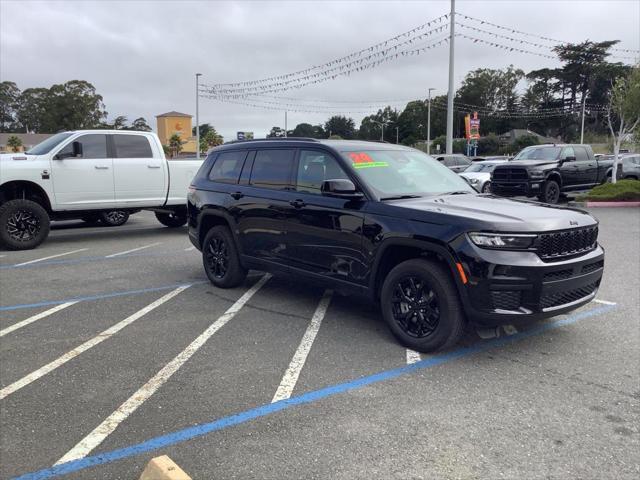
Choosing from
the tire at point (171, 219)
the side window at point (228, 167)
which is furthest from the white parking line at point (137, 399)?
the tire at point (171, 219)

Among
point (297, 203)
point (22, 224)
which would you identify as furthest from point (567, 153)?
point (22, 224)

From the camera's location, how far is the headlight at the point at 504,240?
13.7ft

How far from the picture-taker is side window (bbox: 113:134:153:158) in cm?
1066

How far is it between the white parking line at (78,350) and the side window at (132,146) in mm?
5205

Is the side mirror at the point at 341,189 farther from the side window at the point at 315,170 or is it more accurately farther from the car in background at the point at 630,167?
the car in background at the point at 630,167

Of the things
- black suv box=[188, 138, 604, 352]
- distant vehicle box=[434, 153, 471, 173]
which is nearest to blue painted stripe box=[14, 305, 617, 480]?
black suv box=[188, 138, 604, 352]

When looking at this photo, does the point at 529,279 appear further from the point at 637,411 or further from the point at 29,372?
the point at 29,372

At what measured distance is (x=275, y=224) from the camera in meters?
5.86

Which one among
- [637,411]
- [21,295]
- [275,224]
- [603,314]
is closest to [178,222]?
[21,295]

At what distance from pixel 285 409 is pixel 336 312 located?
2.25 m

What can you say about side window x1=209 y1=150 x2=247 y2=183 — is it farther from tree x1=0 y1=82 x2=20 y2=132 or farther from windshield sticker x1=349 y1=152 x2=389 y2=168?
tree x1=0 y1=82 x2=20 y2=132

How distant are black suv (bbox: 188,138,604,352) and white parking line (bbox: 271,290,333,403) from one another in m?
0.46

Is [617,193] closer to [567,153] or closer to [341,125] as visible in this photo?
[567,153]

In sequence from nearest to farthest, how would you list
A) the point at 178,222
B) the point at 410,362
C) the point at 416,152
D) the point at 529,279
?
the point at 529,279
the point at 410,362
the point at 416,152
the point at 178,222
